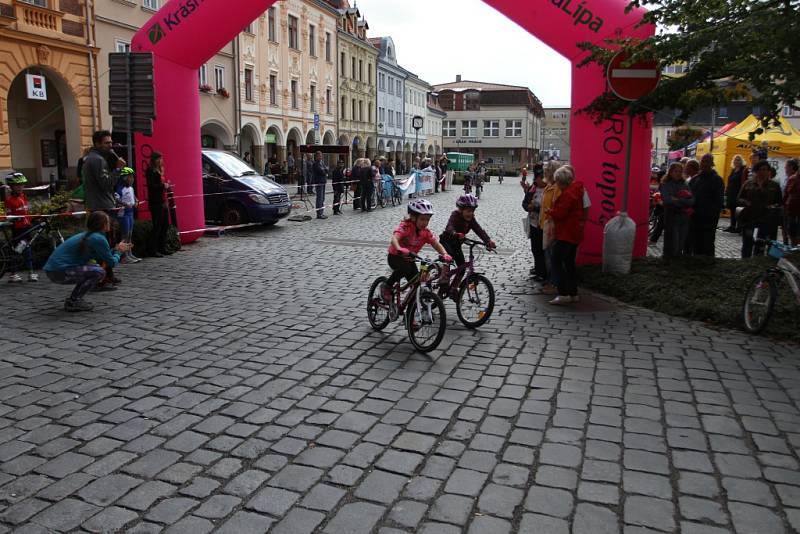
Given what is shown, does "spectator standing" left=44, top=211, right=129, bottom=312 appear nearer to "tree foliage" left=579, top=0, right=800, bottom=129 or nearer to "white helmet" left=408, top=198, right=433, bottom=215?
"white helmet" left=408, top=198, right=433, bottom=215

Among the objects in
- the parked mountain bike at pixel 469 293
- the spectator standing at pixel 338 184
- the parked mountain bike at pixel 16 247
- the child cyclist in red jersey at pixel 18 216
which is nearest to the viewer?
the parked mountain bike at pixel 469 293

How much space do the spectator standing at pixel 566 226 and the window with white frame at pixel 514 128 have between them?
98684 millimetres

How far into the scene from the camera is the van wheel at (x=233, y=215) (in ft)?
54.1

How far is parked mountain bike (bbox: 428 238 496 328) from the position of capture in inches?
284

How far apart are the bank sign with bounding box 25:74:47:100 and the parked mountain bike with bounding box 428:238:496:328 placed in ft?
66.3

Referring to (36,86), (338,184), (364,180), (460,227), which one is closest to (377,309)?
(460,227)

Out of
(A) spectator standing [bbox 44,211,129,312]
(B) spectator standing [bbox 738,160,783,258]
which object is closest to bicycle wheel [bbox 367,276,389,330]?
(A) spectator standing [bbox 44,211,129,312]

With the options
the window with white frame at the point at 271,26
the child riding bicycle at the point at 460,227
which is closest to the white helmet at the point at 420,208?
the child riding bicycle at the point at 460,227

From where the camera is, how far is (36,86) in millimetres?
22703

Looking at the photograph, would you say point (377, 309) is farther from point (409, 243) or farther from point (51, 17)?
point (51, 17)

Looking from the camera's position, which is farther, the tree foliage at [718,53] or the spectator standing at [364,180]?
the spectator standing at [364,180]

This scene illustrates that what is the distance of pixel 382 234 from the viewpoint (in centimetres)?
1619

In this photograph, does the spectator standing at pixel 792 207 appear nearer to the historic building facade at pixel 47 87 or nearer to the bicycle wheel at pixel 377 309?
the bicycle wheel at pixel 377 309

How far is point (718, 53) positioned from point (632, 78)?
130cm
